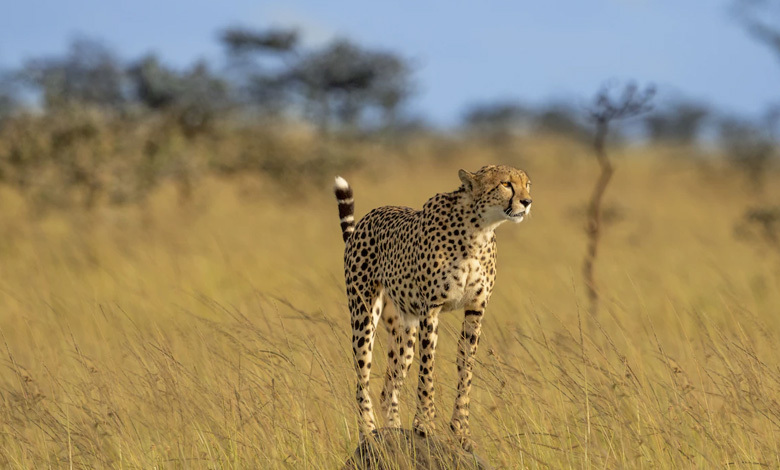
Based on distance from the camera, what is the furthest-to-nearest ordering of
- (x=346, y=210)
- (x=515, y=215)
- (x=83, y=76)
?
(x=83, y=76) < (x=346, y=210) < (x=515, y=215)

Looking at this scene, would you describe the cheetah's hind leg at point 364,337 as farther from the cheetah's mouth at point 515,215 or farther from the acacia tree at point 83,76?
the acacia tree at point 83,76

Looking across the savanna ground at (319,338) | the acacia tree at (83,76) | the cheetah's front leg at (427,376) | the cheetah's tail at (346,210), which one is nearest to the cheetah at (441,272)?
the cheetah's front leg at (427,376)

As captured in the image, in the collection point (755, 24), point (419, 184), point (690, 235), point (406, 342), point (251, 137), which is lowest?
point (419, 184)

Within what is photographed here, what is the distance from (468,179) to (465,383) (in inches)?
33.0

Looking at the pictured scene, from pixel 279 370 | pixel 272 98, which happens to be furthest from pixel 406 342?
pixel 272 98

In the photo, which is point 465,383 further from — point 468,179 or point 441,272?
point 468,179

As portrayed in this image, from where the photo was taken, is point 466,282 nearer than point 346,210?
Yes

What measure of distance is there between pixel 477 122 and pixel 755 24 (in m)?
37.3

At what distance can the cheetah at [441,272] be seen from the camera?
3955 mm

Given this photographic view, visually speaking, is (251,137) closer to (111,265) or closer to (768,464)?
(111,265)

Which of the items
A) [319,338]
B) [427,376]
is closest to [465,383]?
[427,376]

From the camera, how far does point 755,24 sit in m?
12.9

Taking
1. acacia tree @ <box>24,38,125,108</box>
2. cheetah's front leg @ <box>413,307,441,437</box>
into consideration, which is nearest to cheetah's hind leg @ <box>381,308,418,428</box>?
cheetah's front leg @ <box>413,307,441,437</box>

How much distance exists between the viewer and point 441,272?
4.06 metres
